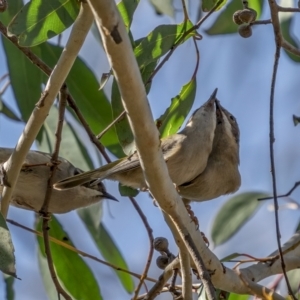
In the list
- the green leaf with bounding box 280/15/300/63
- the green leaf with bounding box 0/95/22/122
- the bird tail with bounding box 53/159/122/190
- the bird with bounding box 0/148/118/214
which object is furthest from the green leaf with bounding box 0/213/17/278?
the green leaf with bounding box 280/15/300/63

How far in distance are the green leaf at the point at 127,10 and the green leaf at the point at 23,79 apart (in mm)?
741

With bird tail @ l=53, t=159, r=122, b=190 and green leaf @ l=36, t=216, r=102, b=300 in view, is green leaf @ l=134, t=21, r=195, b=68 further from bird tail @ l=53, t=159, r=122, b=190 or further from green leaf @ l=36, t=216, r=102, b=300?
green leaf @ l=36, t=216, r=102, b=300

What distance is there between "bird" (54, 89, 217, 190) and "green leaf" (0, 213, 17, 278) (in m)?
0.61

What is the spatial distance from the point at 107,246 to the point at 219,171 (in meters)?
0.81

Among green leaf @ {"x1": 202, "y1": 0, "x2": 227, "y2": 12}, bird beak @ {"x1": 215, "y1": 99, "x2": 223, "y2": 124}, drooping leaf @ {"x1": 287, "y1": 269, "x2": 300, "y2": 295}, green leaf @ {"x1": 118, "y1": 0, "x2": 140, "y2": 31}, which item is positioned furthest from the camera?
bird beak @ {"x1": 215, "y1": 99, "x2": 223, "y2": 124}

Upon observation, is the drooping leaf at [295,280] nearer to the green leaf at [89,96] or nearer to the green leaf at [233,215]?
the green leaf at [233,215]

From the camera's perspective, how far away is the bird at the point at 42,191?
3115 mm

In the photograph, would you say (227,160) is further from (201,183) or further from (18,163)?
(18,163)

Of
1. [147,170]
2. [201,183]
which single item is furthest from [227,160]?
[147,170]

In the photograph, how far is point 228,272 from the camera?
217cm

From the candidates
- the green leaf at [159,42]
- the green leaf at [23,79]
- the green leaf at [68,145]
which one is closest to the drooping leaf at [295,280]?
the green leaf at [68,145]

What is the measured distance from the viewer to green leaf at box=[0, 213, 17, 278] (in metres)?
1.87

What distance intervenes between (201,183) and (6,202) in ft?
2.78

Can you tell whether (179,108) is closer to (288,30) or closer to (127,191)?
(127,191)
